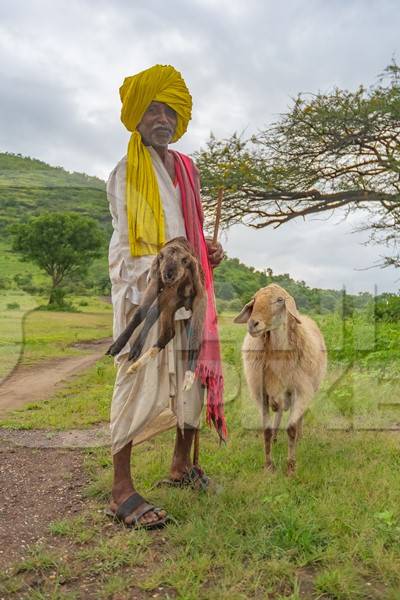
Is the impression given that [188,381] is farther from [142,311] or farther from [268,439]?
[268,439]

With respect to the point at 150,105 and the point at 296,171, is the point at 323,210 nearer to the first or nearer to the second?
the point at 296,171

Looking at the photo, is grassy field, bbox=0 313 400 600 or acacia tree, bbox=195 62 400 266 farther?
acacia tree, bbox=195 62 400 266

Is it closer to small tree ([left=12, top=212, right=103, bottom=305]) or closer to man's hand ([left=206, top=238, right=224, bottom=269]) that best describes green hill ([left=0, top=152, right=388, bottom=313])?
small tree ([left=12, top=212, right=103, bottom=305])

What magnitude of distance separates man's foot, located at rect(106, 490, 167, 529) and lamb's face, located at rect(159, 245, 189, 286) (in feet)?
4.77

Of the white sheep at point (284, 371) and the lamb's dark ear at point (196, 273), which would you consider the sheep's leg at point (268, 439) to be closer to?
the white sheep at point (284, 371)

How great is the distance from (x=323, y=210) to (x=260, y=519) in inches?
436

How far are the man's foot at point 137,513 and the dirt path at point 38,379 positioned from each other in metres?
4.14

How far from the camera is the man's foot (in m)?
3.56

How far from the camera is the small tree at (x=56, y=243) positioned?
28.1 m

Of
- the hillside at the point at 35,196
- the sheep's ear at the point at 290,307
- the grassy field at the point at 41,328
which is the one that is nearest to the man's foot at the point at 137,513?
the sheep's ear at the point at 290,307

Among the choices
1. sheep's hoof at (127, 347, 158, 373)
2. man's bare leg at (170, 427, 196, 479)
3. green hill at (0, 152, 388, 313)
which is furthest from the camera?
green hill at (0, 152, 388, 313)

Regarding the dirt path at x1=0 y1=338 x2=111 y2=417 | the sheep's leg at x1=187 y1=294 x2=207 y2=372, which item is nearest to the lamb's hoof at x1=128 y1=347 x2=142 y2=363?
the sheep's leg at x1=187 y1=294 x2=207 y2=372

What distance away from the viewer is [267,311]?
13.6ft

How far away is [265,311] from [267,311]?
0.02 metres
